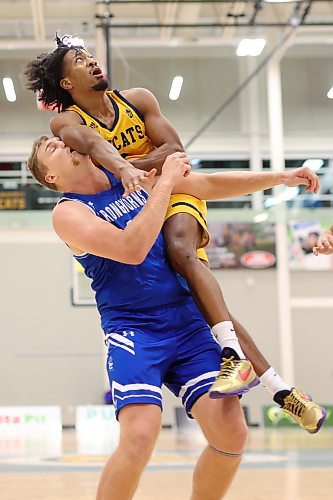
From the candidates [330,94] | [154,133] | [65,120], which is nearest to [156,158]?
[154,133]

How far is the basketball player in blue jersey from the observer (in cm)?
356

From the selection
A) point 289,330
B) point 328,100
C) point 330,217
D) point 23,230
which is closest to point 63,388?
point 23,230

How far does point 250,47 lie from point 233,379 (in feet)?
45.0

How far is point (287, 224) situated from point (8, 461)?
9.61 m

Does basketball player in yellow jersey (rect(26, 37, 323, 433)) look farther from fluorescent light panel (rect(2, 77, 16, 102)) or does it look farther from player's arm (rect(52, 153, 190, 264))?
fluorescent light panel (rect(2, 77, 16, 102))

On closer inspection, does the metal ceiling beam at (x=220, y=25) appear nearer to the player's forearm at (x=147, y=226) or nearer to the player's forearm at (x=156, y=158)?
the player's forearm at (x=156, y=158)

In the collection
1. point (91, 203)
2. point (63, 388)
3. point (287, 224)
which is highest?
point (287, 224)

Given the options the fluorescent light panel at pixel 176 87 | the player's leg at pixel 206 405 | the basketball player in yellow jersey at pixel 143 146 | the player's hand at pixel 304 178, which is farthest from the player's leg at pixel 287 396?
the fluorescent light panel at pixel 176 87

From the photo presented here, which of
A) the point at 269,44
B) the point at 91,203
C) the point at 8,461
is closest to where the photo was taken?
the point at 91,203

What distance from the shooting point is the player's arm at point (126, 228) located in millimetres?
3557

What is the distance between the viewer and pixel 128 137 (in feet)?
13.8

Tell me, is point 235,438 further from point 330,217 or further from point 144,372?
point 330,217

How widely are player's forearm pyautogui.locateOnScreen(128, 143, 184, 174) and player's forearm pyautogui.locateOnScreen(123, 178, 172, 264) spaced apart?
0.48 m

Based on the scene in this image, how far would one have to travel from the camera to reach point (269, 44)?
53.9 feet
